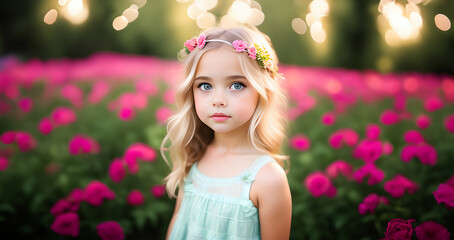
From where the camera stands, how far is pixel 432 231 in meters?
1.38

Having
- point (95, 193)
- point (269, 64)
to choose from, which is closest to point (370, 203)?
point (269, 64)

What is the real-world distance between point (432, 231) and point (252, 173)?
79 centimetres

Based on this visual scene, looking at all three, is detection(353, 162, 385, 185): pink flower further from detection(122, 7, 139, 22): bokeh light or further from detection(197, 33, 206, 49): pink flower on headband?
detection(122, 7, 139, 22): bokeh light

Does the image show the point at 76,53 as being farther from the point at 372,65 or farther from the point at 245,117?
the point at 245,117

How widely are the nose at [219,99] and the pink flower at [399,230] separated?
2.87ft

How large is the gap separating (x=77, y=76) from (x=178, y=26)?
1.68 m

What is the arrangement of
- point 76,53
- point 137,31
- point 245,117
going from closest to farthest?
point 245,117, point 137,31, point 76,53

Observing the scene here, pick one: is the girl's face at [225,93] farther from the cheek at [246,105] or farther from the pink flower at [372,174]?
the pink flower at [372,174]

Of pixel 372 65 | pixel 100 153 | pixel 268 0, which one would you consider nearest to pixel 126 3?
pixel 268 0

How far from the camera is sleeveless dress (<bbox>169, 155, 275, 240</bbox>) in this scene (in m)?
1.33

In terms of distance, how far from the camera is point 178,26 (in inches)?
197

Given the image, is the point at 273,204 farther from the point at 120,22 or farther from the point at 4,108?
the point at 120,22

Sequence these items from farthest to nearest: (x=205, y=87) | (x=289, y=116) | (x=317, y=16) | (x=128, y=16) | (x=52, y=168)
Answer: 1. (x=128, y=16)
2. (x=317, y=16)
3. (x=289, y=116)
4. (x=52, y=168)
5. (x=205, y=87)

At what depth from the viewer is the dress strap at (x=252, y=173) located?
133 centimetres
